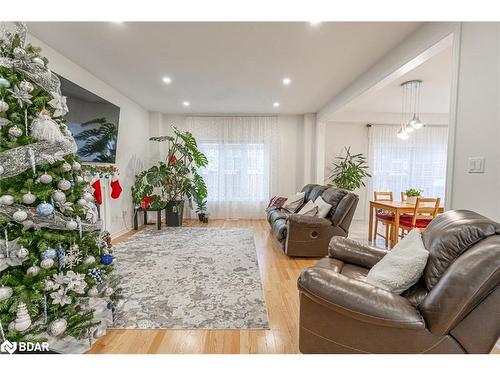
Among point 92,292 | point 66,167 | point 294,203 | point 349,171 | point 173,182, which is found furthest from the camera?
point 349,171

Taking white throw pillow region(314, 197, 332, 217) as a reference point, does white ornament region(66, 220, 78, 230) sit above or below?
above

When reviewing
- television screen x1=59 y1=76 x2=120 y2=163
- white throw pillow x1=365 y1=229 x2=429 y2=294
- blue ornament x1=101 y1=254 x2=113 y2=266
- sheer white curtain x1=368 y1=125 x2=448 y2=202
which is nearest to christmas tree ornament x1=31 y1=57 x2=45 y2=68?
blue ornament x1=101 y1=254 x2=113 y2=266

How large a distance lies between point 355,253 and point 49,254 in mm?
2114

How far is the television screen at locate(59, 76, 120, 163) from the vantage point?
308 centimetres

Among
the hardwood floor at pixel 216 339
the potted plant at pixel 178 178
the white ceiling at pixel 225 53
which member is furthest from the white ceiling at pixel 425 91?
the potted plant at pixel 178 178

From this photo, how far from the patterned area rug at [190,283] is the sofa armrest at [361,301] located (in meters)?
0.81

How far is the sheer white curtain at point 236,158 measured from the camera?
5.85m

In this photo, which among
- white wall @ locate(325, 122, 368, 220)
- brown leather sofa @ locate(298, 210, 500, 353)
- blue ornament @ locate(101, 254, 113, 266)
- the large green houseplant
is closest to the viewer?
brown leather sofa @ locate(298, 210, 500, 353)

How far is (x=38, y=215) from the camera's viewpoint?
1.45m

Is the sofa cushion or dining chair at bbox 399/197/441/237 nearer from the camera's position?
the sofa cushion

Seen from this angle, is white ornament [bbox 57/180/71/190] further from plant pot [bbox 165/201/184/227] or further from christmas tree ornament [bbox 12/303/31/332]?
plant pot [bbox 165/201/184/227]

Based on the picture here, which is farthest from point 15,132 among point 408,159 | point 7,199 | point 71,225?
point 408,159

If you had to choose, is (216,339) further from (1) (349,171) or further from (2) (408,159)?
(2) (408,159)

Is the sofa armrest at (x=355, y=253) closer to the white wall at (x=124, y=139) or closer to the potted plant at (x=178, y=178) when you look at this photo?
the white wall at (x=124, y=139)
